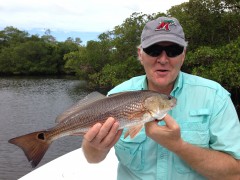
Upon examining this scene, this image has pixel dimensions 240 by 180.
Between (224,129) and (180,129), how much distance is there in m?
0.38

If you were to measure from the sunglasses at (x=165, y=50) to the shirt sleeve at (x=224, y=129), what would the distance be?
18.9 inches

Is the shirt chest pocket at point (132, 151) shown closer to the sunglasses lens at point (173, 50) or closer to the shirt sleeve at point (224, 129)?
the shirt sleeve at point (224, 129)

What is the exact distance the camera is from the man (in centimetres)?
→ 247

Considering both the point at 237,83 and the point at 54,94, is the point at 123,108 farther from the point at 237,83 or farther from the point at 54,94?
the point at 54,94

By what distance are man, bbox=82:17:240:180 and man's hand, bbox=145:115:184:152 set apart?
39 millimetres

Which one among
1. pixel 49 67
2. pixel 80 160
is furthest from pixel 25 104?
pixel 49 67

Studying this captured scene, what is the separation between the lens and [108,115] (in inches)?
95.0

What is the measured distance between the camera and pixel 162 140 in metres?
2.34

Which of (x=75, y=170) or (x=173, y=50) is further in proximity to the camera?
(x=75, y=170)

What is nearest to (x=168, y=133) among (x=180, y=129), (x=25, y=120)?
(x=180, y=129)

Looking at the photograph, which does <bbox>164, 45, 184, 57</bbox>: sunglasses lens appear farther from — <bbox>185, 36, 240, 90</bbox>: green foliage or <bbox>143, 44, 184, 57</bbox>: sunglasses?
<bbox>185, 36, 240, 90</bbox>: green foliage

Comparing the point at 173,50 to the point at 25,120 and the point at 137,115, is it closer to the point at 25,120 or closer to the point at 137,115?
the point at 137,115

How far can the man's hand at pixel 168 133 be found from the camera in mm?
2285

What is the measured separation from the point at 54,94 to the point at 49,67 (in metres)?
34.9
